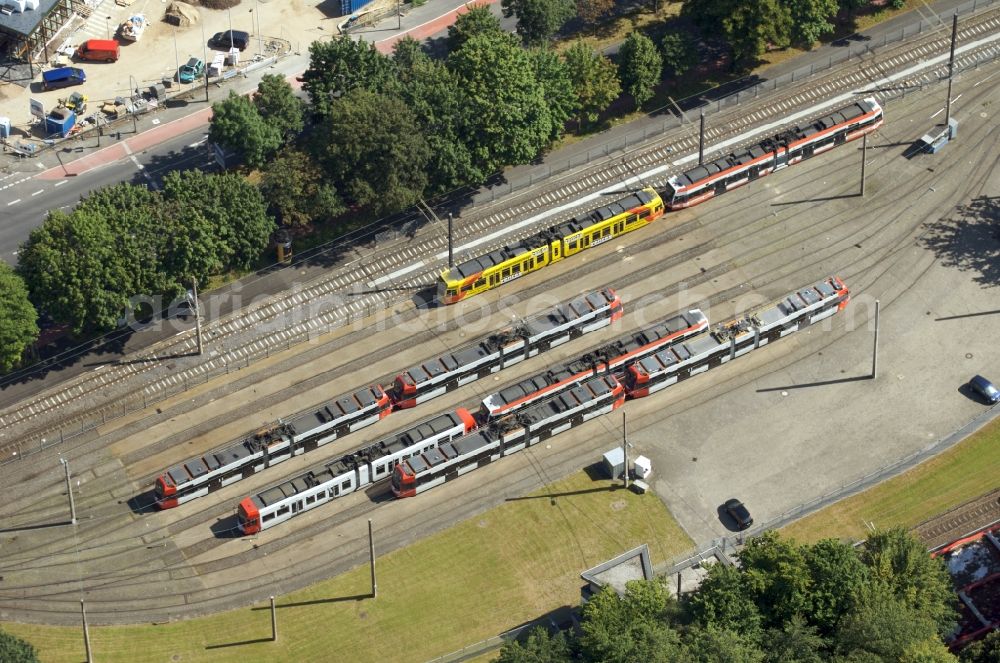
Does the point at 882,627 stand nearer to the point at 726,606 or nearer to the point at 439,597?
the point at 726,606

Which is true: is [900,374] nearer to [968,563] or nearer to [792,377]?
[792,377]

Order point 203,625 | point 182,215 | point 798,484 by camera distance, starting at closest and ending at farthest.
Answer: point 203,625 → point 798,484 → point 182,215

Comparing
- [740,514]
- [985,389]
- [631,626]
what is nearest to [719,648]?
[631,626]

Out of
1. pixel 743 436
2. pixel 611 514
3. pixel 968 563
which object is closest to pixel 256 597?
pixel 611 514

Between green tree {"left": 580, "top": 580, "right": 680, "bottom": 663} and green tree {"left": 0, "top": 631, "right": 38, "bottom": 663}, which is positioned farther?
green tree {"left": 0, "top": 631, "right": 38, "bottom": 663}

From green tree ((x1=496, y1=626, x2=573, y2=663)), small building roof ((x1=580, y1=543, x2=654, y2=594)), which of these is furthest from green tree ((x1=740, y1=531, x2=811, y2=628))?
green tree ((x1=496, y1=626, x2=573, y2=663))

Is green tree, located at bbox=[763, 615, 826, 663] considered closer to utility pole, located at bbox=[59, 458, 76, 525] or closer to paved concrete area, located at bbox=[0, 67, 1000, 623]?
paved concrete area, located at bbox=[0, 67, 1000, 623]

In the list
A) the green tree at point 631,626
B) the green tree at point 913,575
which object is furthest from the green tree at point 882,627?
the green tree at point 631,626
